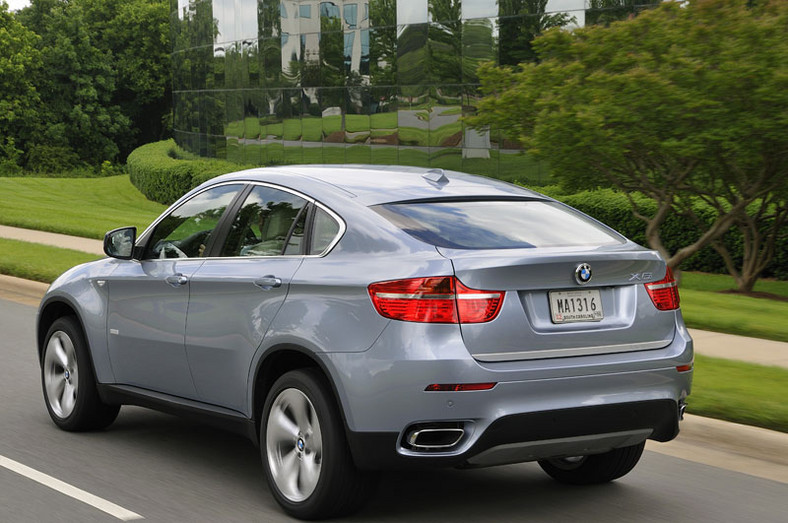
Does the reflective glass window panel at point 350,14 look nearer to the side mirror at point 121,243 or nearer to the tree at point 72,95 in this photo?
the side mirror at point 121,243

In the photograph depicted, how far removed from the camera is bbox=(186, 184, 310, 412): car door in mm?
6133

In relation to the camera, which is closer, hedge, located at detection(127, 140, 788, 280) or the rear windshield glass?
the rear windshield glass

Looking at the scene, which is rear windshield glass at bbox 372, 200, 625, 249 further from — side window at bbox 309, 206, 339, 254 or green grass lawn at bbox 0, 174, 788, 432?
green grass lawn at bbox 0, 174, 788, 432

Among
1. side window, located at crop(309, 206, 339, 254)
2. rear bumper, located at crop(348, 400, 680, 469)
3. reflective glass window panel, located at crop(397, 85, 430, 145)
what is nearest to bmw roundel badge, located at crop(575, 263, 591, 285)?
rear bumper, located at crop(348, 400, 680, 469)

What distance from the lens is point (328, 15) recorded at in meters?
33.2

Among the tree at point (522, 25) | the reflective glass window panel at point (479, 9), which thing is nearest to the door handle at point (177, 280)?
the tree at point (522, 25)

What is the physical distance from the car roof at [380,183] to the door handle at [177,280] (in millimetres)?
622

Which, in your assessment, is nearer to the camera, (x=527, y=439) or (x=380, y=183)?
(x=527, y=439)

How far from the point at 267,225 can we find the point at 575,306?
179cm

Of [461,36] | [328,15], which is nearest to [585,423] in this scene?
[461,36]

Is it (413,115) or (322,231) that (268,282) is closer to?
(322,231)

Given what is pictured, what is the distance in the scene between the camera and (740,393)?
8461 mm

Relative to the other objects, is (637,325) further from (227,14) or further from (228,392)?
(227,14)

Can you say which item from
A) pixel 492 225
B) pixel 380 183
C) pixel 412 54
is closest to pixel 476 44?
pixel 412 54
